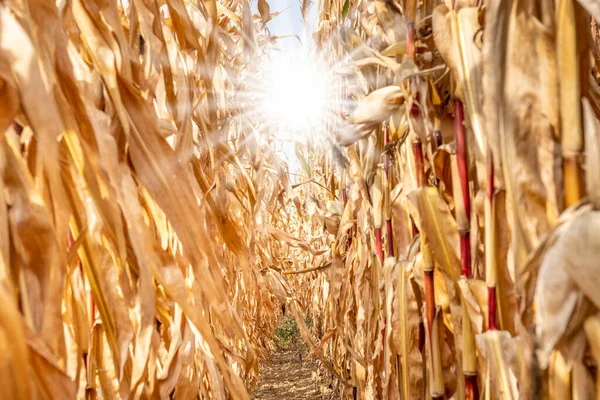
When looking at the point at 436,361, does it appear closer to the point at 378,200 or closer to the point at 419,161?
the point at 419,161

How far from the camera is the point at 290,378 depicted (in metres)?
3.39

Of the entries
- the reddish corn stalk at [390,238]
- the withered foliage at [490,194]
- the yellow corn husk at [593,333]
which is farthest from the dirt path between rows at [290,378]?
the yellow corn husk at [593,333]

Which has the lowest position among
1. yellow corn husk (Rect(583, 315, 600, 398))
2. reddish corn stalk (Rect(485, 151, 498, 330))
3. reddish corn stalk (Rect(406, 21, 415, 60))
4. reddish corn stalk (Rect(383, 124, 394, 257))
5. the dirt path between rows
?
the dirt path between rows

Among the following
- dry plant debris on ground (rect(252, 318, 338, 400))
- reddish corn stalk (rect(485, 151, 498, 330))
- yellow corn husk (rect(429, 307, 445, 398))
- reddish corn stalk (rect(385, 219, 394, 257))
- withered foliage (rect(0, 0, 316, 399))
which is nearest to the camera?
withered foliage (rect(0, 0, 316, 399))

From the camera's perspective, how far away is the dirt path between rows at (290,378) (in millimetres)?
2965

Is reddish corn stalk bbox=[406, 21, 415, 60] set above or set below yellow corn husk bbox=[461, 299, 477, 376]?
above

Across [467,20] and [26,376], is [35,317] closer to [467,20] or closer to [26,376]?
[26,376]

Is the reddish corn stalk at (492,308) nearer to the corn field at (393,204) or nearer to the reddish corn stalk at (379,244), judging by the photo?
the corn field at (393,204)

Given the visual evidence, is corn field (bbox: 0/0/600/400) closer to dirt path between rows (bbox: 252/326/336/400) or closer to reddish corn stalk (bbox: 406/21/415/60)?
reddish corn stalk (bbox: 406/21/415/60)

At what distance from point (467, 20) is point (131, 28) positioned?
0.40 meters

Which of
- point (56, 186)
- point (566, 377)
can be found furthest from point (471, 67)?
point (56, 186)

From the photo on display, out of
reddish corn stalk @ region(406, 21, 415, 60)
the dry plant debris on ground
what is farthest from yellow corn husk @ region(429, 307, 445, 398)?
the dry plant debris on ground

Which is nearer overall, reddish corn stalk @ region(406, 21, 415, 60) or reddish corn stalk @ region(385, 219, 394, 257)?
reddish corn stalk @ region(406, 21, 415, 60)

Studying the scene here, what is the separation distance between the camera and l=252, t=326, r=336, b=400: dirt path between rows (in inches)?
117
